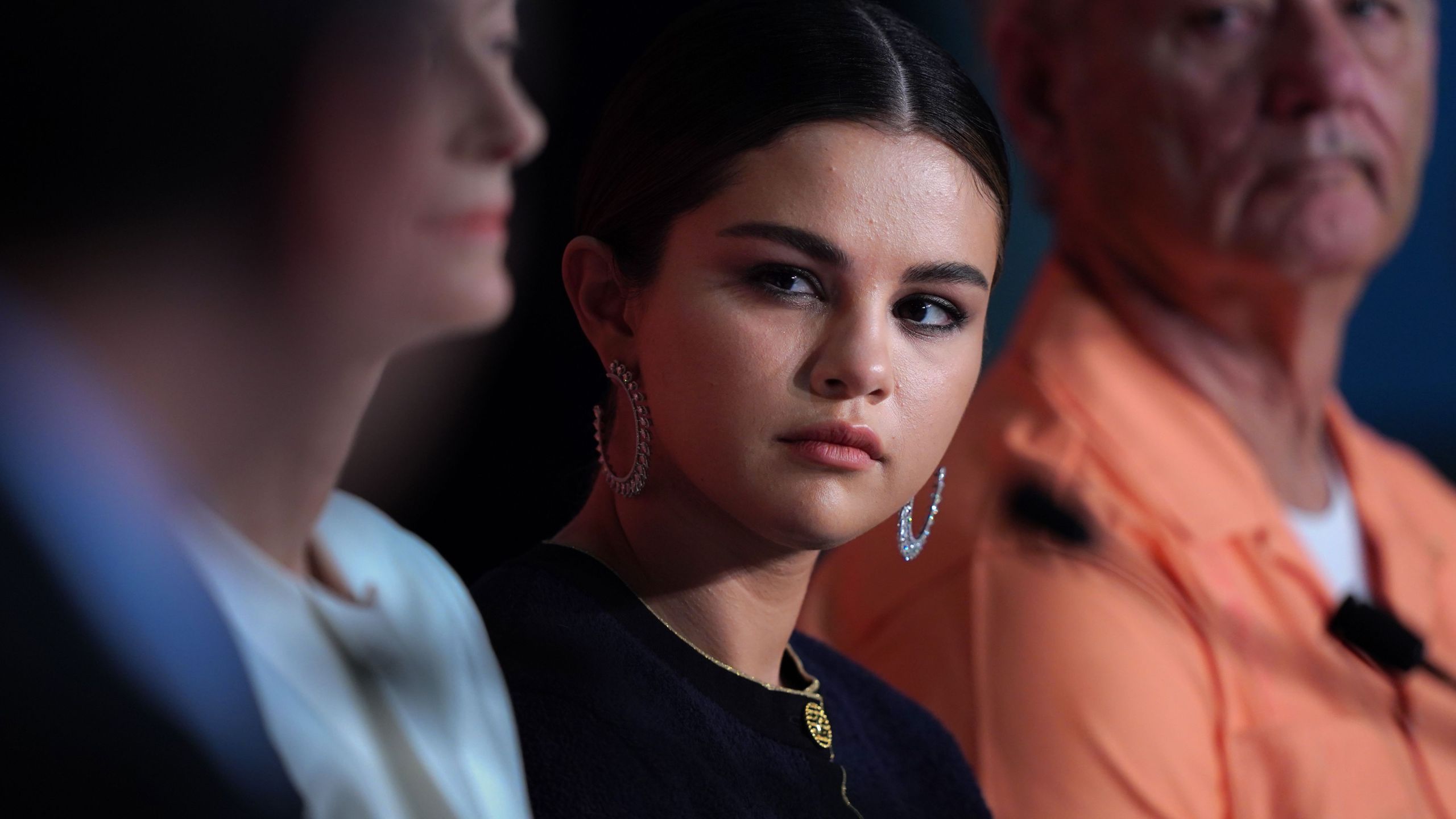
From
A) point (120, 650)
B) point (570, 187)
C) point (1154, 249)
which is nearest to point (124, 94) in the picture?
point (120, 650)

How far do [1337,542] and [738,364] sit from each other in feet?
2.67

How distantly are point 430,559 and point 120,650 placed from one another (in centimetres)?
19

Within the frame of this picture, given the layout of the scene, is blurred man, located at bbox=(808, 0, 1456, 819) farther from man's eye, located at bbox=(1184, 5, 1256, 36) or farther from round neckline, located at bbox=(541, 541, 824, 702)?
round neckline, located at bbox=(541, 541, 824, 702)

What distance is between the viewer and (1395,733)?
1136 mm

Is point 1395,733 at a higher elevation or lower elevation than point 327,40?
lower

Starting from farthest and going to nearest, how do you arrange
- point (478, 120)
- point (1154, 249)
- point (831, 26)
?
point (1154, 249)
point (831, 26)
point (478, 120)

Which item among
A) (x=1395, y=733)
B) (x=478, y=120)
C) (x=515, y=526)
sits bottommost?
(x=1395, y=733)

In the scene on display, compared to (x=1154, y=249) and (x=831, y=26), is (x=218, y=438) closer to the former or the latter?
(x=831, y=26)

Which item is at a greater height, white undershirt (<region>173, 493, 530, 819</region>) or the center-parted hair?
the center-parted hair

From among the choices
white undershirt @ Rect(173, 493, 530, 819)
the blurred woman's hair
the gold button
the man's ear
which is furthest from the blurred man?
the blurred woman's hair

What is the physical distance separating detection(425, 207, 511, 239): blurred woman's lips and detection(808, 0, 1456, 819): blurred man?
0.56 m

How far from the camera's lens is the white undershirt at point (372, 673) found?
1.67 ft

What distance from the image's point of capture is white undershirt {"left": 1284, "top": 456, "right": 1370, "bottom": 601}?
1260 mm

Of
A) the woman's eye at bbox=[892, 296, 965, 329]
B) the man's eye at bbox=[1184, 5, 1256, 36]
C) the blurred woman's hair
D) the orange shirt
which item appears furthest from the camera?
the man's eye at bbox=[1184, 5, 1256, 36]
